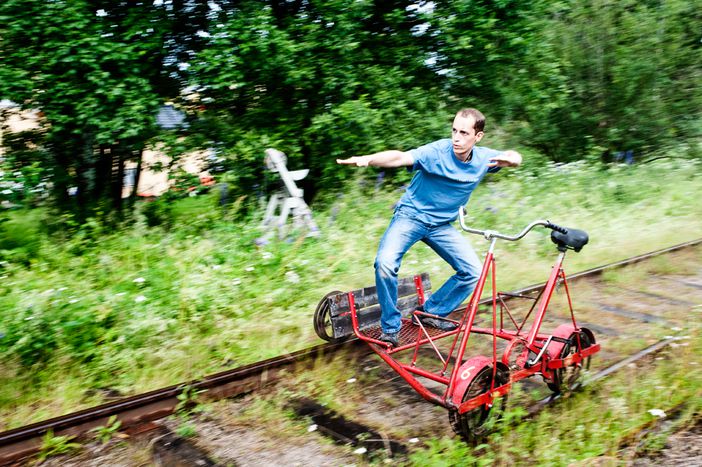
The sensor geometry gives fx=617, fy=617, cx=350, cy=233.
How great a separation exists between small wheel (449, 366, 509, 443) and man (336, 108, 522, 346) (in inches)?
39.4

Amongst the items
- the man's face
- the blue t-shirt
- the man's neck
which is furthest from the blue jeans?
the man's face

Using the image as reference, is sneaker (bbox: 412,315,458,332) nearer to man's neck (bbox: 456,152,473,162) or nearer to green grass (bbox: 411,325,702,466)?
green grass (bbox: 411,325,702,466)

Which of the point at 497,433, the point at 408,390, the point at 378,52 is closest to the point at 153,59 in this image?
the point at 378,52

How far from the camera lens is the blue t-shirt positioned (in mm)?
4691

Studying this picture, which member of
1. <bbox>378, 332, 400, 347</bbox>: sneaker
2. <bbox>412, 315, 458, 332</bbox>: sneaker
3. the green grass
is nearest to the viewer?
the green grass

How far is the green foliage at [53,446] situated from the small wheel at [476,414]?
2468mm

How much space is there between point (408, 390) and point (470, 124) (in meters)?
2.18

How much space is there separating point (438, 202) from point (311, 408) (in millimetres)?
1861

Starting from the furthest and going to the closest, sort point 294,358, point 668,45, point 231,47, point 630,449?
1. point 668,45
2. point 231,47
3. point 294,358
4. point 630,449

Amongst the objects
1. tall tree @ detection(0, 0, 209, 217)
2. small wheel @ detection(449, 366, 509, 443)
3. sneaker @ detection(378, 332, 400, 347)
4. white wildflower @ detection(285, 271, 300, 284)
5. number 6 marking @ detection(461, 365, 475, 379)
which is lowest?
small wheel @ detection(449, 366, 509, 443)

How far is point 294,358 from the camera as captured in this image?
5.23m

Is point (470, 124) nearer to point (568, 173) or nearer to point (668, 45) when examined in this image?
point (568, 173)

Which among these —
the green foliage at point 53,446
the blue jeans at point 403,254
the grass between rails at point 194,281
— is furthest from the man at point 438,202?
the green foliage at point 53,446

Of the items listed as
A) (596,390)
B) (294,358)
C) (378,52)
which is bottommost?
(596,390)
